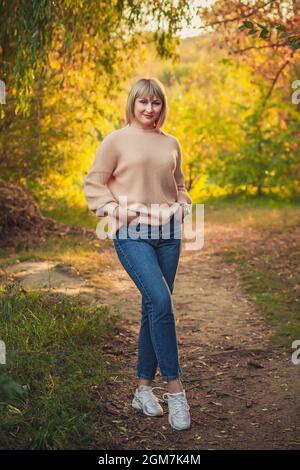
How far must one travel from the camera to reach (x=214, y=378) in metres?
4.55

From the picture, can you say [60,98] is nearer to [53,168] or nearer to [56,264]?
[53,168]

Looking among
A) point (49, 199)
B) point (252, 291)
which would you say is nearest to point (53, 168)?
point (49, 199)

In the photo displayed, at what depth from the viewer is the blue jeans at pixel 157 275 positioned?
139 inches

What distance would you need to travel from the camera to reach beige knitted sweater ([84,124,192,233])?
11.8 feet

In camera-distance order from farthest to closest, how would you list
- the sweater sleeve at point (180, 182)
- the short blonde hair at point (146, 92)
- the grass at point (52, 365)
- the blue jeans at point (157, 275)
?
the sweater sleeve at point (180, 182), the short blonde hair at point (146, 92), the blue jeans at point (157, 275), the grass at point (52, 365)

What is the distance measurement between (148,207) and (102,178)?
0.96ft

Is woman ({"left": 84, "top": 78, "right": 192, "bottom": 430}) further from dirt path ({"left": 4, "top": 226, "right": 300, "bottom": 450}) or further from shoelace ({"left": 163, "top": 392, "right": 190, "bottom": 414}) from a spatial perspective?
dirt path ({"left": 4, "top": 226, "right": 300, "bottom": 450})

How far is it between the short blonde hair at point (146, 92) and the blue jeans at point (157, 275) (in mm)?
593

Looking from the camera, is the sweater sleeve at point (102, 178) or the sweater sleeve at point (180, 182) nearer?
the sweater sleeve at point (102, 178)

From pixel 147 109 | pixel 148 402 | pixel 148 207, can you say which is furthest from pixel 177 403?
pixel 147 109

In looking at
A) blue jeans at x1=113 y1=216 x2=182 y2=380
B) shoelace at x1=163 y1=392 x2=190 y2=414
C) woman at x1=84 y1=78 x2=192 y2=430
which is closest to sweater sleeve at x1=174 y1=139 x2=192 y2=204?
woman at x1=84 y1=78 x2=192 y2=430

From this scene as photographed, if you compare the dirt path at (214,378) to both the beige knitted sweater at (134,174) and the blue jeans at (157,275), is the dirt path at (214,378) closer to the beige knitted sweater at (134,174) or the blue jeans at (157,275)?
the blue jeans at (157,275)

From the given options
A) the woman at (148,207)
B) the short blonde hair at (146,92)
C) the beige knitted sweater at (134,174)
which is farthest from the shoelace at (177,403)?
the short blonde hair at (146,92)

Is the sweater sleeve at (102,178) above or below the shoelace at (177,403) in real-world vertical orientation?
above
